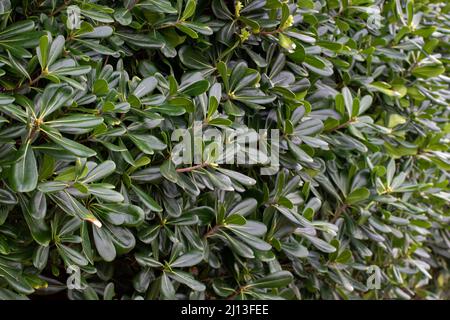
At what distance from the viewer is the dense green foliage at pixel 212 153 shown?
163 cm

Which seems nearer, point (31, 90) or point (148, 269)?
point (31, 90)

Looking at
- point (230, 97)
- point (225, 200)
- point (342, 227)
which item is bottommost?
point (342, 227)

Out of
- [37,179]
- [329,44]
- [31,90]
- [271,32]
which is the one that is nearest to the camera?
[37,179]

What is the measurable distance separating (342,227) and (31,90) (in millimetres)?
1391

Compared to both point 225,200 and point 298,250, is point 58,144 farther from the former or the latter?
point 298,250

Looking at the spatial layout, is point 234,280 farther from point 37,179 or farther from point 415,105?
point 415,105

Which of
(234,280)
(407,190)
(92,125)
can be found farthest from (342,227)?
(92,125)

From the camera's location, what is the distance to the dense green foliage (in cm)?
163

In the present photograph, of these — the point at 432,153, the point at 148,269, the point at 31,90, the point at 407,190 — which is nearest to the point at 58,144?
the point at 31,90

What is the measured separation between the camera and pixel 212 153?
183cm

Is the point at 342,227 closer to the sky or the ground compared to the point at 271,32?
closer to the ground

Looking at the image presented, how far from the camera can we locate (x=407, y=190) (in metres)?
2.44

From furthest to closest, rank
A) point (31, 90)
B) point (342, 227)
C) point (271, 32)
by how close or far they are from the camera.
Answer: point (342, 227)
point (271, 32)
point (31, 90)

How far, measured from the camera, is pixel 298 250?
215cm
